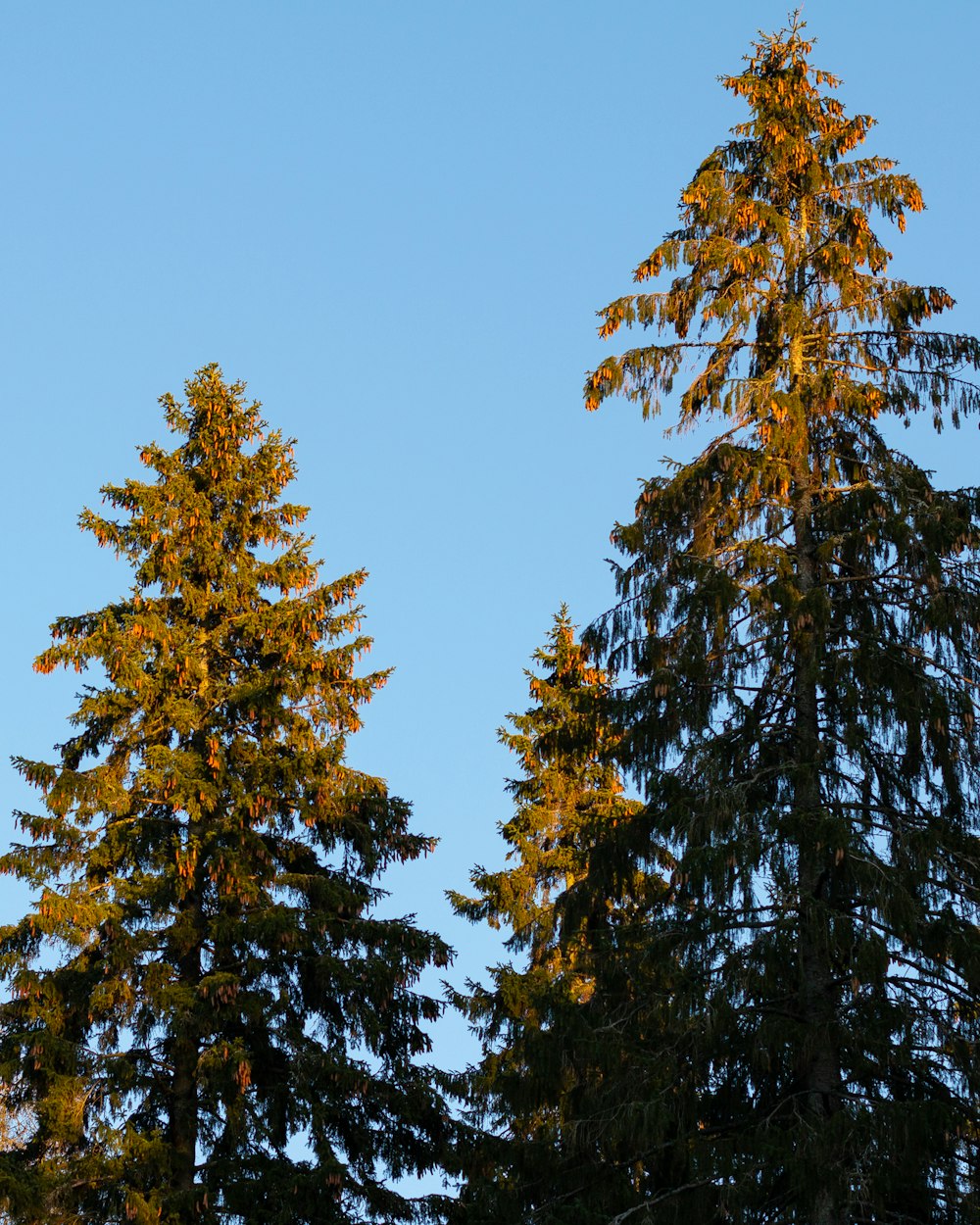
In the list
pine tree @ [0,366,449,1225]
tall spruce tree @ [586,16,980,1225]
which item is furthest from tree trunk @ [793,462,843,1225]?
pine tree @ [0,366,449,1225]

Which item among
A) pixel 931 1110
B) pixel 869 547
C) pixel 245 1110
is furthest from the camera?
pixel 245 1110

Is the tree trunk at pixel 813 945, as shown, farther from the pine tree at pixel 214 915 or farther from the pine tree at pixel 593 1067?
the pine tree at pixel 214 915

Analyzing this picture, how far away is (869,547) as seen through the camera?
640 inches

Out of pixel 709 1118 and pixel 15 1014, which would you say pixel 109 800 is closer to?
pixel 15 1014

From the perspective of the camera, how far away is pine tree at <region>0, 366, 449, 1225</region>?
1816cm

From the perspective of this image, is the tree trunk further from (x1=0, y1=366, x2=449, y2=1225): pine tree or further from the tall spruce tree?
(x1=0, y1=366, x2=449, y2=1225): pine tree

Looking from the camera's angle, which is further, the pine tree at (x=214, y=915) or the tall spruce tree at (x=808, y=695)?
the pine tree at (x=214, y=915)

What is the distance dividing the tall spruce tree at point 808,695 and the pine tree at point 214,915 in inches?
210

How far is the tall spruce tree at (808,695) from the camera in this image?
13.5 metres

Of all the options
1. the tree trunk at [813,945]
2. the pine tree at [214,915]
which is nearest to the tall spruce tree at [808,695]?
the tree trunk at [813,945]

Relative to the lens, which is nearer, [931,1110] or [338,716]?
[931,1110]

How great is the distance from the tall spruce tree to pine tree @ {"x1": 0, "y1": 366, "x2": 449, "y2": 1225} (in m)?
5.33

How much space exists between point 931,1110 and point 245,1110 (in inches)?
336

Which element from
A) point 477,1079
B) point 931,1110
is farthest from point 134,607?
point 931,1110
